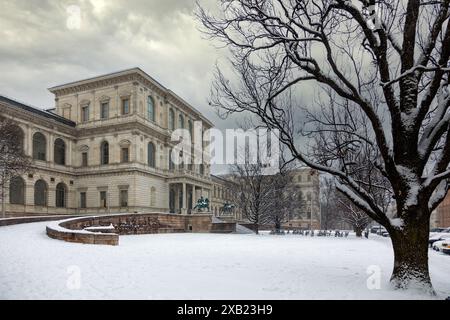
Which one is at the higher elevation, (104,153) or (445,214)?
(104,153)

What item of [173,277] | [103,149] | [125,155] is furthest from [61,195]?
[173,277]

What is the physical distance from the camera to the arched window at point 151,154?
5447 cm

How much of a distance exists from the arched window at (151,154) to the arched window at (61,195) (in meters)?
11.6

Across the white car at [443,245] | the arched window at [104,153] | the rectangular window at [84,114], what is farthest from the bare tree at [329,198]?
the rectangular window at [84,114]

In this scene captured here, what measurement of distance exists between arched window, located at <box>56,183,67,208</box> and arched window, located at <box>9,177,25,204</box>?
6.25m

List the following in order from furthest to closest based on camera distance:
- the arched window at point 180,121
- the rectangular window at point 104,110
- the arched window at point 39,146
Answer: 1. the arched window at point 180,121
2. the rectangular window at point 104,110
3. the arched window at point 39,146

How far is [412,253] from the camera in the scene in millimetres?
9047

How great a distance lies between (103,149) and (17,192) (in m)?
12.5

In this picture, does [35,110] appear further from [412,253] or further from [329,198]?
[329,198]

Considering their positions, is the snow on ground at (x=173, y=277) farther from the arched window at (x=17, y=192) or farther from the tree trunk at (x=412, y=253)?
the arched window at (x=17, y=192)

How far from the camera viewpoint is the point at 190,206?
2349 inches

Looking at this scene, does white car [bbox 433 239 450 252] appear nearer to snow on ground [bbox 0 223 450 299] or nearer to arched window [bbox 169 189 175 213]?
snow on ground [bbox 0 223 450 299]

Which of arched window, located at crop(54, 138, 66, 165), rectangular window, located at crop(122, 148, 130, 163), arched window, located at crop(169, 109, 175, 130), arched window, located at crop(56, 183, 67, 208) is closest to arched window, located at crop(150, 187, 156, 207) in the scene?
rectangular window, located at crop(122, 148, 130, 163)
